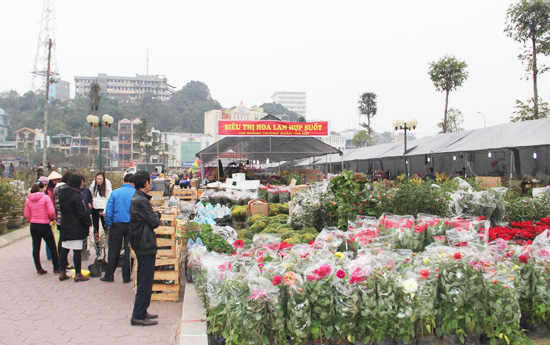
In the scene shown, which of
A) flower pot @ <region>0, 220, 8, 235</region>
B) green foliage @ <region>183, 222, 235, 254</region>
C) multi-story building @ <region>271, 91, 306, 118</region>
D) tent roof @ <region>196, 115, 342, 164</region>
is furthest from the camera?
multi-story building @ <region>271, 91, 306, 118</region>

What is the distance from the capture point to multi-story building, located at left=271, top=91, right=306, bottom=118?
635 feet

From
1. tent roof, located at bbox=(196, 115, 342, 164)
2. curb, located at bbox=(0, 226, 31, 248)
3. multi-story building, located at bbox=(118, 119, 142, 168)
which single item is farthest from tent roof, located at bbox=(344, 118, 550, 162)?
multi-story building, located at bbox=(118, 119, 142, 168)

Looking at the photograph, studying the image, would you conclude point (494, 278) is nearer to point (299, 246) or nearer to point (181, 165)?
point (299, 246)

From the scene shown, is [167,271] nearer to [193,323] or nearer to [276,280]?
[193,323]

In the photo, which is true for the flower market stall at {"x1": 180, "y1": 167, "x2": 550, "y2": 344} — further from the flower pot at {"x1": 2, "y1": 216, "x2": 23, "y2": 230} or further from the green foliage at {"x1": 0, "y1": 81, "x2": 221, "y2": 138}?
the green foliage at {"x1": 0, "y1": 81, "x2": 221, "y2": 138}

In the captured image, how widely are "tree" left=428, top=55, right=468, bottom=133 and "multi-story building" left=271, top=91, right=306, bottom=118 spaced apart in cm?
17224

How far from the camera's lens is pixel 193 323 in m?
3.80

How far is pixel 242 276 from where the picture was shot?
350 cm

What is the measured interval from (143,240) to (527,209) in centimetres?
635

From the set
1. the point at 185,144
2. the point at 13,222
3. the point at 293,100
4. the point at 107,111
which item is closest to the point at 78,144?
the point at 107,111

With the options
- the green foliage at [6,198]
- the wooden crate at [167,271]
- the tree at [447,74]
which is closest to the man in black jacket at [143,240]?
the wooden crate at [167,271]

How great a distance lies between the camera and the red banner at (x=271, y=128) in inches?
473

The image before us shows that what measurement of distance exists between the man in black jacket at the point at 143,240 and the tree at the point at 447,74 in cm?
2184

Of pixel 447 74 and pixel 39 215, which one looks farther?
pixel 447 74
